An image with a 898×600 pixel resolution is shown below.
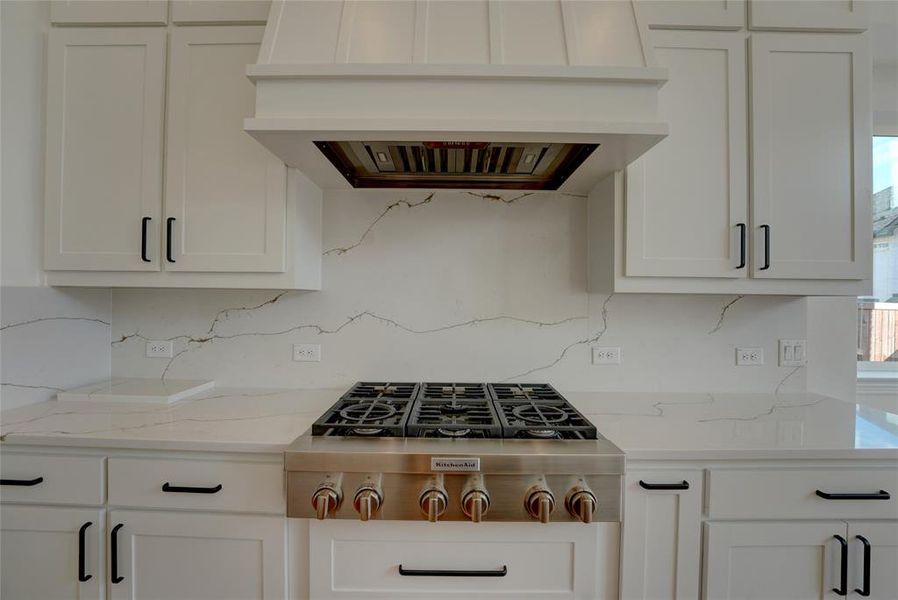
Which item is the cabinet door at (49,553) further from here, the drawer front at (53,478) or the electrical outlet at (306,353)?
the electrical outlet at (306,353)

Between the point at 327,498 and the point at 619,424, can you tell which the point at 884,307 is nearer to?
the point at 619,424

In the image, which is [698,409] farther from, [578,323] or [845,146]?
[845,146]

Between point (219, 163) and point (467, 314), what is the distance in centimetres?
110

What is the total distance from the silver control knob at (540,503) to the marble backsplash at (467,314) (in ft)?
2.65

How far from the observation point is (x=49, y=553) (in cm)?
122

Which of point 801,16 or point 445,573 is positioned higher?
point 801,16

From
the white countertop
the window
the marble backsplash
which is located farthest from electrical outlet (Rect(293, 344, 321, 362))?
the window

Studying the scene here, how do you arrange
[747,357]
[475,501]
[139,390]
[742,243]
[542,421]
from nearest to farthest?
1. [475,501]
2. [542,421]
3. [742,243]
4. [139,390]
5. [747,357]

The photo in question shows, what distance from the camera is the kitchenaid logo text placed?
1083 mm

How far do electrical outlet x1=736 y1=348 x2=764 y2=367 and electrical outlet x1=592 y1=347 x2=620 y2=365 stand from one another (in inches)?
20.3

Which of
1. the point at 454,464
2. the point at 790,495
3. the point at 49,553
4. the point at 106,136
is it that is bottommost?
the point at 49,553

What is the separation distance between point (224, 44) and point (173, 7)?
0.22 m

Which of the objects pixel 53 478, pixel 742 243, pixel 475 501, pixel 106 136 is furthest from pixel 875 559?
pixel 106 136

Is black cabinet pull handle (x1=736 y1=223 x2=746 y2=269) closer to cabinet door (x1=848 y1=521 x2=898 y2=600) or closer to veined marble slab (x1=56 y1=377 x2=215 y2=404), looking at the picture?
cabinet door (x1=848 y1=521 x2=898 y2=600)
